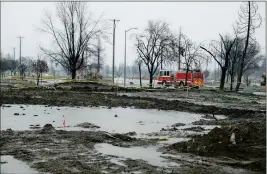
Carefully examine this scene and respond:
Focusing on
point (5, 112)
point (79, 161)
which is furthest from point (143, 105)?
point (79, 161)

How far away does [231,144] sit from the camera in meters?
10.7

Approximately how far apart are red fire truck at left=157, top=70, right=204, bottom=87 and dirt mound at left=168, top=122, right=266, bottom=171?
43.1 m

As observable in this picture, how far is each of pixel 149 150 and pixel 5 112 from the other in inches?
468

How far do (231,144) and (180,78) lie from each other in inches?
1778

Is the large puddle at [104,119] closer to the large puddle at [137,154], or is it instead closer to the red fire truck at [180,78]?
the large puddle at [137,154]

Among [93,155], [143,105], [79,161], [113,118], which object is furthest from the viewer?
[143,105]

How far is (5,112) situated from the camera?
20359 mm

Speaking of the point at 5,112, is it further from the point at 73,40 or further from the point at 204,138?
the point at 73,40

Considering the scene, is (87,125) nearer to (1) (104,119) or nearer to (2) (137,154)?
(1) (104,119)

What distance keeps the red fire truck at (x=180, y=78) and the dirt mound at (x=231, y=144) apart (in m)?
43.1

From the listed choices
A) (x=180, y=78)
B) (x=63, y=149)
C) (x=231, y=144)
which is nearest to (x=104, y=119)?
(x=63, y=149)

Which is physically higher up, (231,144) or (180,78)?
(180,78)

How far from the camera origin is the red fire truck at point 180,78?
180 feet

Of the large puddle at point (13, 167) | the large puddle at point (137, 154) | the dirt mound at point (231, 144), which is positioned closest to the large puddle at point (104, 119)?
the large puddle at point (137, 154)
